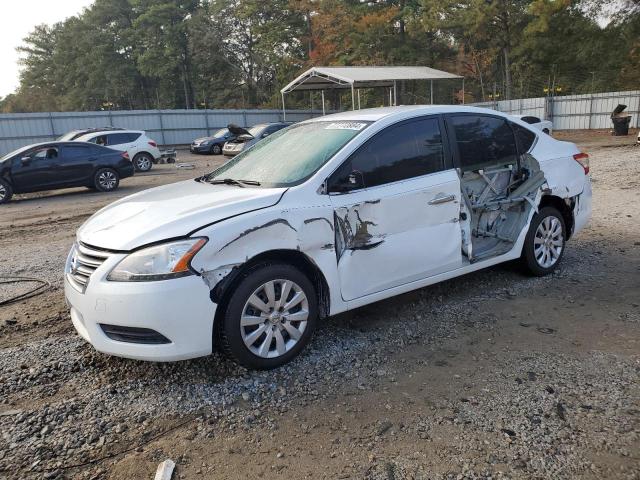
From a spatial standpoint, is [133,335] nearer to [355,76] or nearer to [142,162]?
[142,162]

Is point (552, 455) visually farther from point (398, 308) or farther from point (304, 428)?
point (398, 308)

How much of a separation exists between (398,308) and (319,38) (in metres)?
43.6

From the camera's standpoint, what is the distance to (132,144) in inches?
754

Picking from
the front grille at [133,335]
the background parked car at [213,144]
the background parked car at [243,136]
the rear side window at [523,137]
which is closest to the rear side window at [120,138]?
the background parked car at [243,136]

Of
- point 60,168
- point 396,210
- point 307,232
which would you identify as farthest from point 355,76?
point 307,232

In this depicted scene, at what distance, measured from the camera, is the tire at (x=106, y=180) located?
13.9 metres

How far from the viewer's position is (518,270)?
210 inches

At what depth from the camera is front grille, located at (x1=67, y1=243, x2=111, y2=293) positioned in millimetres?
3357

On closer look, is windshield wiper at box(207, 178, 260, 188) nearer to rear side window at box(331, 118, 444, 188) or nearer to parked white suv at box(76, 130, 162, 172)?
rear side window at box(331, 118, 444, 188)

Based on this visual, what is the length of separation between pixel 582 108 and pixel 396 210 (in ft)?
96.7

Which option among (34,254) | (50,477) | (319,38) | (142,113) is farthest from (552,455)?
(319,38)

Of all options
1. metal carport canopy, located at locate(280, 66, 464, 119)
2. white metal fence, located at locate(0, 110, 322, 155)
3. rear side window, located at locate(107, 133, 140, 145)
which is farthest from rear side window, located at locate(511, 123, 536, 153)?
white metal fence, located at locate(0, 110, 322, 155)

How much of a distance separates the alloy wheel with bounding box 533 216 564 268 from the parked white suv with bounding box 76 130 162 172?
54.1 ft

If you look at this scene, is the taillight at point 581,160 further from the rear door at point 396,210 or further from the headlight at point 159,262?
the headlight at point 159,262
